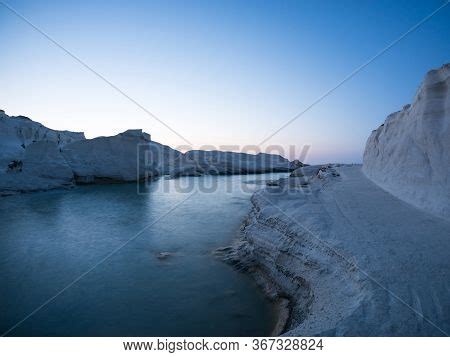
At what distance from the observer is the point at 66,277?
4.59m

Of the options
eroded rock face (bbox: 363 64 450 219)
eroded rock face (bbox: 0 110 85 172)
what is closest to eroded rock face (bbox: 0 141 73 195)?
eroded rock face (bbox: 0 110 85 172)

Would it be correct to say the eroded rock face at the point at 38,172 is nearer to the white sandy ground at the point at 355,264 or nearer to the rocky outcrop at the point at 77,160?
the rocky outcrop at the point at 77,160

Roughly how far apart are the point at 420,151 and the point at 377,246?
8.98 feet

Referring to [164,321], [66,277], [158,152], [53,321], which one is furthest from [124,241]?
[158,152]

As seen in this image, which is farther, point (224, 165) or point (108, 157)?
point (224, 165)

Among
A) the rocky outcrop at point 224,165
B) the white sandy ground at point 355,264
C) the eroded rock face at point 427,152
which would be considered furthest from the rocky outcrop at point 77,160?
the eroded rock face at point 427,152

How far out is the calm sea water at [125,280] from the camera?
10.6 feet

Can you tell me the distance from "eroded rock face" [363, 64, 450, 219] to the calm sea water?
9.16ft

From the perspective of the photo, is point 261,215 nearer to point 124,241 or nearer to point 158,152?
point 124,241

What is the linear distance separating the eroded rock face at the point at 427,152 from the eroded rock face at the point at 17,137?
16.4m

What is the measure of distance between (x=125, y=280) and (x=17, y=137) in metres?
21.2

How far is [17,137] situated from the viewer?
66.8 ft

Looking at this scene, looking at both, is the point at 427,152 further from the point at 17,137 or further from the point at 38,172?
the point at 17,137

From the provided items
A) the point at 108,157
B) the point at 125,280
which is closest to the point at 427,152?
the point at 125,280
